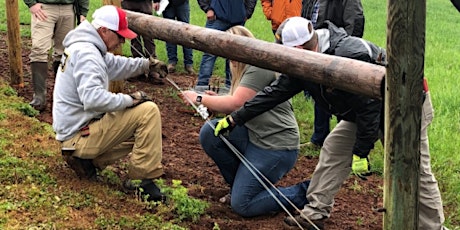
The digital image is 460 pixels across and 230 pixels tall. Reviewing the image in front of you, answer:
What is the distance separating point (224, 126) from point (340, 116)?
909mm

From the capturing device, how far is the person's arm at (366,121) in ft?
13.4

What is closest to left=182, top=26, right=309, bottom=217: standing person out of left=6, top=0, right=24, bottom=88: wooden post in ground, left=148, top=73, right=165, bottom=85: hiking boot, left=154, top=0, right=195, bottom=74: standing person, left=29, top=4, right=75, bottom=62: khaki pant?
left=29, top=4, right=75, bottom=62: khaki pant

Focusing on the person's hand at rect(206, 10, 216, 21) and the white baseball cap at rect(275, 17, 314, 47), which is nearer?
the white baseball cap at rect(275, 17, 314, 47)

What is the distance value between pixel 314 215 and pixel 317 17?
2723mm

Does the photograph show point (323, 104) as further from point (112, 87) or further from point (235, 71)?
point (112, 87)

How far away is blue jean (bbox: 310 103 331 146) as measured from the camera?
22.3ft

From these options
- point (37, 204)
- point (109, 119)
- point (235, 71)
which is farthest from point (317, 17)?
point (37, 204)

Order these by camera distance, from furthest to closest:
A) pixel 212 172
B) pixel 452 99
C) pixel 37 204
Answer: pixel 452 99 → pixel 212 172 → pixel 37 204

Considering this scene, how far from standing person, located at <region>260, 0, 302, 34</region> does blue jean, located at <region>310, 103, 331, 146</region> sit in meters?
2.00

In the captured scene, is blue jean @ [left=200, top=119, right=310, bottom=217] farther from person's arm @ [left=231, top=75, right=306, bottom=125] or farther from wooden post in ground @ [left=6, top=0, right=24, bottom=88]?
wooden post in ground @ [left=6, top=0, right=24, bottom=88]

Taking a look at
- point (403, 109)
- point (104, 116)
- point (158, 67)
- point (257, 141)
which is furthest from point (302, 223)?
point (403, 109)

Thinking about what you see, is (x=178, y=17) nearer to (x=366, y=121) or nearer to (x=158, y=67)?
(x=158, y=67)

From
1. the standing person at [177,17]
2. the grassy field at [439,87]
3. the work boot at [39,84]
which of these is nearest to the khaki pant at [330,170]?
the grassy field at [439,87]

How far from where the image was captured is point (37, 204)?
4469 millimetres
